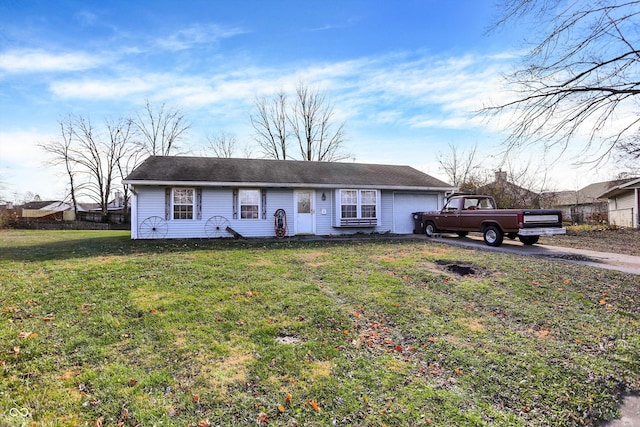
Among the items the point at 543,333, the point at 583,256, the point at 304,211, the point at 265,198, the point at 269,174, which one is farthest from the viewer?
the point at 269,174

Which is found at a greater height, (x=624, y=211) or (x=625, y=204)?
(x=625, y=204)

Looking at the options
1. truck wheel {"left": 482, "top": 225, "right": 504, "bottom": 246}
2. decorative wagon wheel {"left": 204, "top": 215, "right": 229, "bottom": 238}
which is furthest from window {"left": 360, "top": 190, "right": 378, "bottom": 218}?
decorative wagon wheel {"left": 204, "top": 215, "right": 229, "bottom": 238}

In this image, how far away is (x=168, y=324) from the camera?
14.2 feet

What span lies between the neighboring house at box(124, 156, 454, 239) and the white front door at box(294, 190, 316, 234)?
46mm

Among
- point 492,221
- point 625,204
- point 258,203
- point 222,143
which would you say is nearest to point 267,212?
point 258,203

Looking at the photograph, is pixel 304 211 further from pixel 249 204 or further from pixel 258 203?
pixel 249 204

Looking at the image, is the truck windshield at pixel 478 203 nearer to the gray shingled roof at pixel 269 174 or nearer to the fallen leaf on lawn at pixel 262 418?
the gray shingled roof at pixel 269 174

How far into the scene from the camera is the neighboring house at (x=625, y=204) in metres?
19.8

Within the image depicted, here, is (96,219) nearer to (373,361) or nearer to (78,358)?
(78,358)

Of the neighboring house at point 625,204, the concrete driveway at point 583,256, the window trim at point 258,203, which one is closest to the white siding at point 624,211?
the neighboring house at point 625,204

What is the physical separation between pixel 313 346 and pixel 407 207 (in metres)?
13.4

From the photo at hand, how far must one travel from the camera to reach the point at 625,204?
72.5 feet

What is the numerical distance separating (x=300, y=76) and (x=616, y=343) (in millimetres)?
30693

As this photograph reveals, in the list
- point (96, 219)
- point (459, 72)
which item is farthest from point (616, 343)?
point (96, 219)
